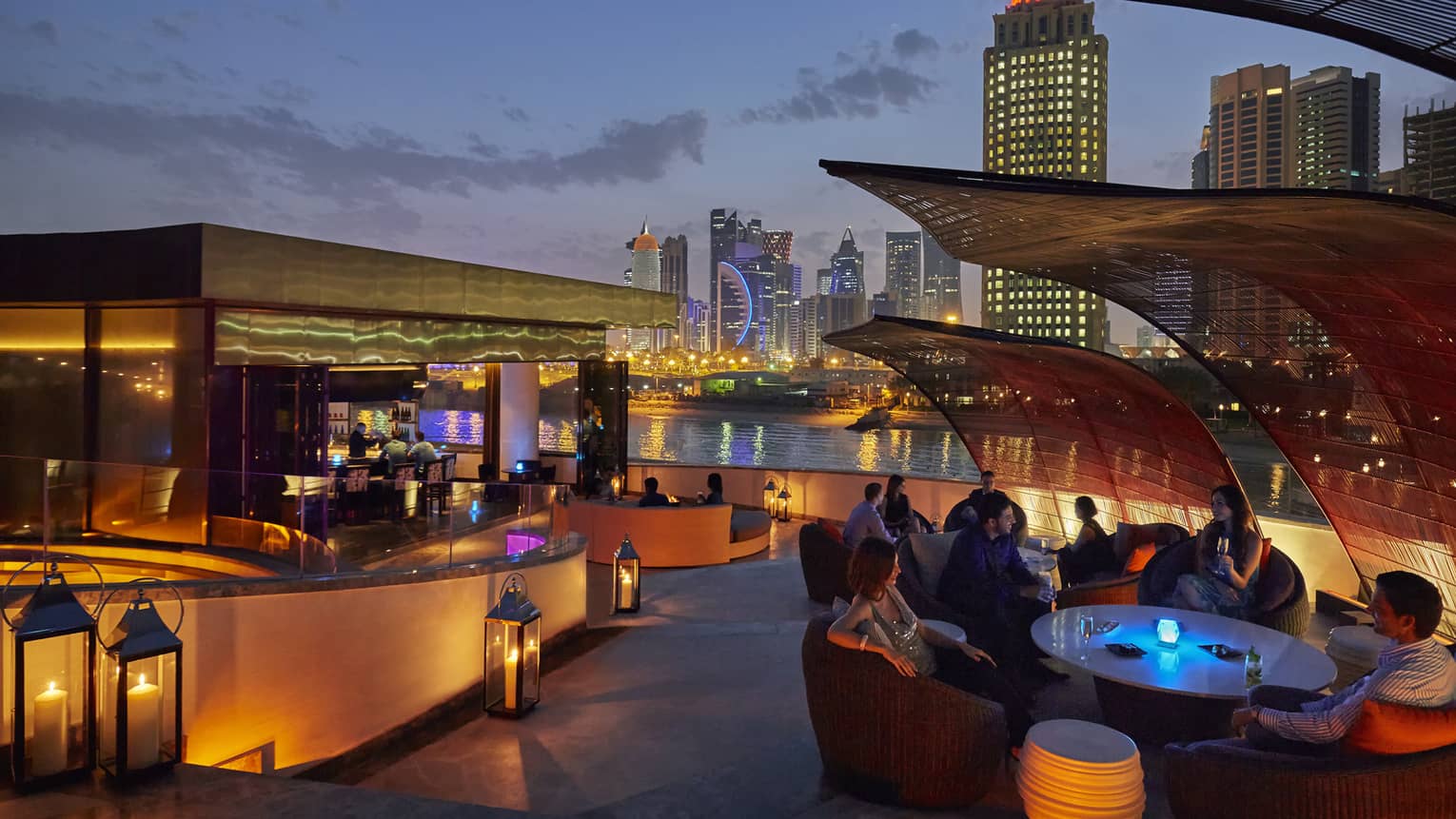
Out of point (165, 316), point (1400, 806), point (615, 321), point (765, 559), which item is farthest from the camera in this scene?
point (615, 321)

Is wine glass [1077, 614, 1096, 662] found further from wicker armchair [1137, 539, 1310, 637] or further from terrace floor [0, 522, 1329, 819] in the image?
wicker armchair [1137, 539, 1310, 637]

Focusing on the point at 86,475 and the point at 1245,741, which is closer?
the point at 1245,741

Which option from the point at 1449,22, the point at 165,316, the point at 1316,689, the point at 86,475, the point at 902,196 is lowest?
the point at 1316,689

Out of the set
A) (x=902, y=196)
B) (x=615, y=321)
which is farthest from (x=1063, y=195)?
(x=615, y=321)

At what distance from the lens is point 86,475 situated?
5895 mm

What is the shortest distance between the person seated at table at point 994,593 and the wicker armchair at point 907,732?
70.1 inches

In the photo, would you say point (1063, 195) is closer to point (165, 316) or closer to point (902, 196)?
point (902, 196)

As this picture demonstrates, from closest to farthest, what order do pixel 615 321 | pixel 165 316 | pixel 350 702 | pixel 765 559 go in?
pixel 350 702, pixel 165 316, pixel 765 559, pixel 615 321

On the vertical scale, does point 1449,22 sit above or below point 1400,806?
above

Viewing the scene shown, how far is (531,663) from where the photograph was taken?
235 inches

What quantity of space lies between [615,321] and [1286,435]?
10.8 m

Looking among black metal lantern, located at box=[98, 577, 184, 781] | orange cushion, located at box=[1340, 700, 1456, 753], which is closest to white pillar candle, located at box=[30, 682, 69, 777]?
black metal lantern, located at box=[98, 577, 184, 781]

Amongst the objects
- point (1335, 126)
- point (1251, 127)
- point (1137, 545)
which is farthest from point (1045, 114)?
point (1137, 545)

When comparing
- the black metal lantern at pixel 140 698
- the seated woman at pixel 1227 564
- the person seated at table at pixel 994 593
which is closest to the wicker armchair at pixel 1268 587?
the seated woman at pixel 1227 564
